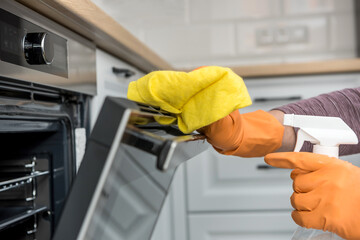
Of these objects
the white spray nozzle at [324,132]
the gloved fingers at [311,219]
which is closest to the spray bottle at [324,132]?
the white spray nozzle at [324,132]

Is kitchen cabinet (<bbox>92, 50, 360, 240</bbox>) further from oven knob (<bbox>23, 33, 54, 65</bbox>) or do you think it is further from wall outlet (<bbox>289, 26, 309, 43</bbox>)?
oven knob (<bbox>23, 33, 54, 65</bbox>)

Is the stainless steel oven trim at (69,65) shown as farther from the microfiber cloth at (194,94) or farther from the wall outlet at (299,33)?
the wall outlet at (299,33)

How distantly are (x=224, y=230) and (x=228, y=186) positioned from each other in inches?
6.4

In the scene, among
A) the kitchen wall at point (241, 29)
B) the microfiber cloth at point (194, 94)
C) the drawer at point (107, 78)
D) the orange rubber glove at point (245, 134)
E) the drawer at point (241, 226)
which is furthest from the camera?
the kitchen wall at point (241, 29)

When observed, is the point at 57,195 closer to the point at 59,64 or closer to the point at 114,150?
the point at 59,64

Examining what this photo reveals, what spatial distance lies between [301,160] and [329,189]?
2.7 inches

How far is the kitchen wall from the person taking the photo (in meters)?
2.04

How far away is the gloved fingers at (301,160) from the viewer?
62 cm

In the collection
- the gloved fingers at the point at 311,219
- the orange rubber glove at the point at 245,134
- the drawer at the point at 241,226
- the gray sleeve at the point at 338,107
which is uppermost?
the gray sleeve at the point at 338,107

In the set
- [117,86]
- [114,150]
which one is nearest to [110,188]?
[114,150]

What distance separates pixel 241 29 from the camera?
210 cm

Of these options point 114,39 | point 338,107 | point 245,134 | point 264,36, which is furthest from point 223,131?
point 264,36

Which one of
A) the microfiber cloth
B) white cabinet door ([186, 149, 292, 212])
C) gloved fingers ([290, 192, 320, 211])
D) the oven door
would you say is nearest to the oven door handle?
the oven door

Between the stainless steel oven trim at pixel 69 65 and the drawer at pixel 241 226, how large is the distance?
853 mm
